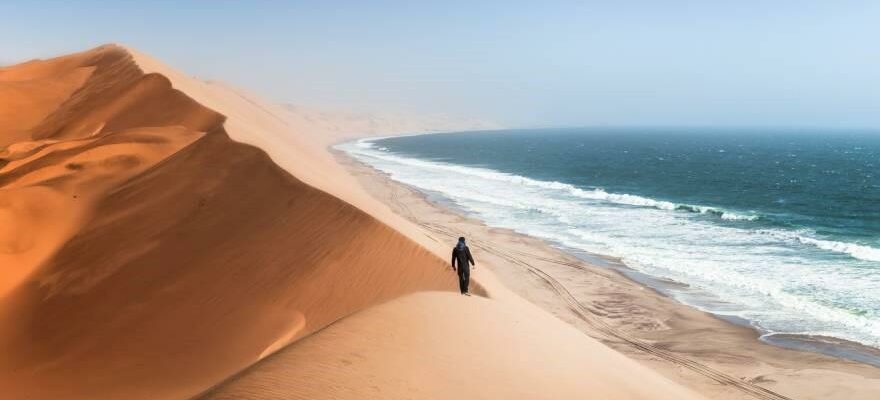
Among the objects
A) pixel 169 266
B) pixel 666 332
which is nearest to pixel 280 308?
pixel 169 266

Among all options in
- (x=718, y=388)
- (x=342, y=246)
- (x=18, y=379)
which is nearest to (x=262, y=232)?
(x=342, y=246)

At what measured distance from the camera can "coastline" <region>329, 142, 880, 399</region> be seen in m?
12.8

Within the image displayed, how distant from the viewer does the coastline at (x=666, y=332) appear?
12.8m

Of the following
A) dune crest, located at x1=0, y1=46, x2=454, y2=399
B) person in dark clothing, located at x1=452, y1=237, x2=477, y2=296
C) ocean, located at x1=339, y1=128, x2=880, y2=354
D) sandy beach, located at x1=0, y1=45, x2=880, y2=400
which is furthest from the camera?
ocean, located at x1=339, y1=128, x2=880, y2=354

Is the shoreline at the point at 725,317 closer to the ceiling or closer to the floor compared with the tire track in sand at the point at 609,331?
closer to the ceiling

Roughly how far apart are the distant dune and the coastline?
357 centimetres

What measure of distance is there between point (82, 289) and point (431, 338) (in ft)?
31.6

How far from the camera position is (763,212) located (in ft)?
121

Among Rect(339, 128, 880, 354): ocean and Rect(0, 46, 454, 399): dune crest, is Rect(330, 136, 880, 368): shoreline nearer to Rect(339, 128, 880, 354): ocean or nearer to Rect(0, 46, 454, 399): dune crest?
Rect(339, 128, 880, 354): ocean

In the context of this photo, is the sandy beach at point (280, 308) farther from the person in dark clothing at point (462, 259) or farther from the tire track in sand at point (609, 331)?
the person in dark clothing at point (462, 259)

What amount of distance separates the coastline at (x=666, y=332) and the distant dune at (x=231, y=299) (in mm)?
3565

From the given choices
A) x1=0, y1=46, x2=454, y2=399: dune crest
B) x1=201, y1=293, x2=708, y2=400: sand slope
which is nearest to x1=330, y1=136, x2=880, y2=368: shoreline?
x1=201, y1=293, x2=708, y2=400: sand slope

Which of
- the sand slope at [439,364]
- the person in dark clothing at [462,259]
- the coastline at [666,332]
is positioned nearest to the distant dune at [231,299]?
the sand slope at [439,364]

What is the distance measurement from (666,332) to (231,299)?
10.7 meters
